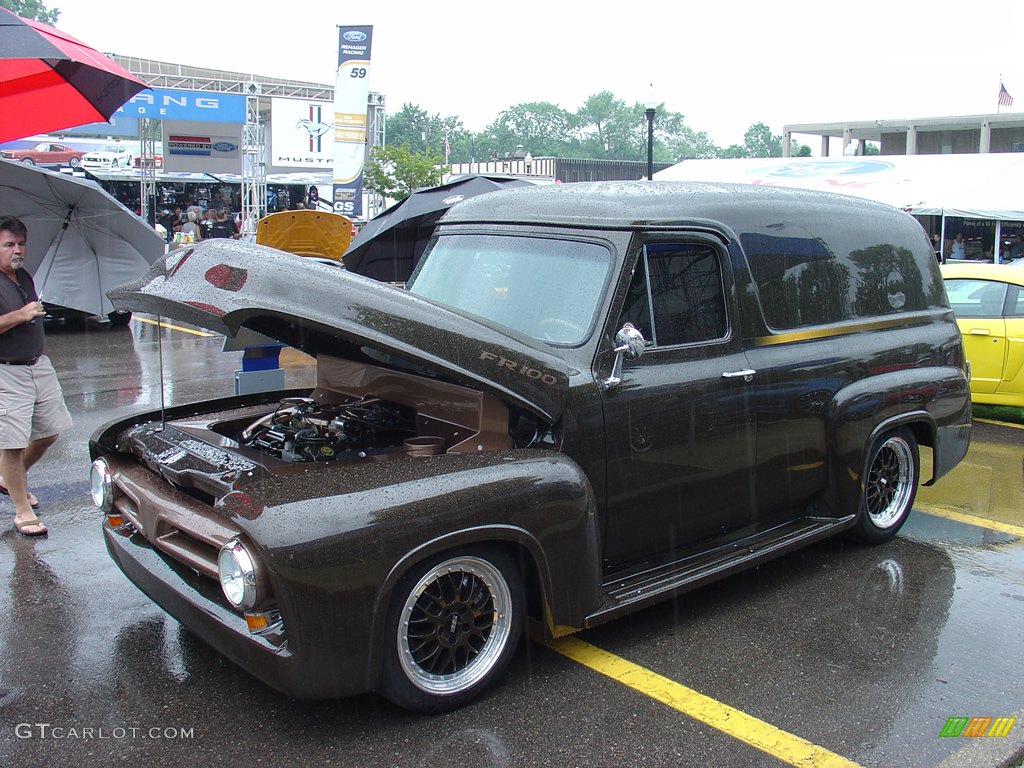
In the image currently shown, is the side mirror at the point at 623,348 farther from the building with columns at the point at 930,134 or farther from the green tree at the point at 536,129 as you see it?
the green tree at the point at 536,129

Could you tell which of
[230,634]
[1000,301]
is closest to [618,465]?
[230,634]

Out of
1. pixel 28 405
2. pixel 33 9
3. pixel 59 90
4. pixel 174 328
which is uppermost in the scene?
pixel 33 9

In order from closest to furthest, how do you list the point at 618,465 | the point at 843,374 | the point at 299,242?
the point at 618,465, the point at 843,374, the point at 299,242

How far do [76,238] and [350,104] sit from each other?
37.7 ft

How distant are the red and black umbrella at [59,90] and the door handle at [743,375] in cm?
482

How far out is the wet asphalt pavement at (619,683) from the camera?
10.8 ft

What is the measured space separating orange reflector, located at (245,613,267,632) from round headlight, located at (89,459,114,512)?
54.2 inches

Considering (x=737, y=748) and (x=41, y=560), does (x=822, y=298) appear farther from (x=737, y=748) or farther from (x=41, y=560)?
(x=41, y=560)

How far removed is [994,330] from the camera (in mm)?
8648

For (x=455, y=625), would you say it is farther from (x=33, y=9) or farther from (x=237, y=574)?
(x=33, y=9)

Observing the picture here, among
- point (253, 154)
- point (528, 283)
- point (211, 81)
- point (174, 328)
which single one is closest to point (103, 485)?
point (528, 283)

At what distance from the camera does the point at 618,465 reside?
12.9 ft

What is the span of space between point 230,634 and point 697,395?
2325 millimetres
